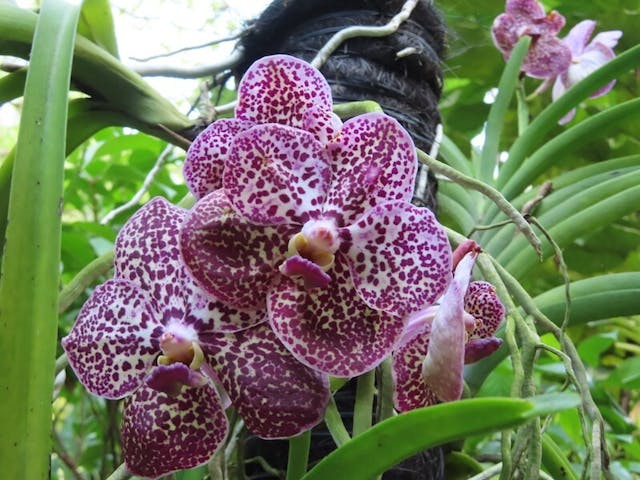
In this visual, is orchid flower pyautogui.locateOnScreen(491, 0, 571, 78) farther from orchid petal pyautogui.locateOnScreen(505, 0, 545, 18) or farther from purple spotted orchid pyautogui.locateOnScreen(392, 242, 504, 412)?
purple spotted orchid pyautogui.locateOnScreen(392, 242, 504, 412)

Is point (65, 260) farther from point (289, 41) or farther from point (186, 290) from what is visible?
point (186, 290)

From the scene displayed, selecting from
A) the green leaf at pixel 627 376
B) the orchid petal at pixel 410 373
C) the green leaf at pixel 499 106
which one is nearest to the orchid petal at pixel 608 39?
the green leaf at pixel 499 106

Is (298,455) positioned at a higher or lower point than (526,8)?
lower

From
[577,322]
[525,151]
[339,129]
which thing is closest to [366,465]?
[339,129]

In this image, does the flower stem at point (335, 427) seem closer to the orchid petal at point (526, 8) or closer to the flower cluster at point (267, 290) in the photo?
the flower cluster at point (267, 290)

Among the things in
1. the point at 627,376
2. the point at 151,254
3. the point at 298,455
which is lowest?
the point at 627,376

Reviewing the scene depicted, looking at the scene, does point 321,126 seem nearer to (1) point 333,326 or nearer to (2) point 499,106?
(1) point 333,326

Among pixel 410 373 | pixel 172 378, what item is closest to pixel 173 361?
pixel 172 378
